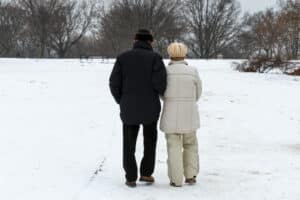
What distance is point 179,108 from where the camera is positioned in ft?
22.2

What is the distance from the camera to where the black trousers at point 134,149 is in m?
6.80

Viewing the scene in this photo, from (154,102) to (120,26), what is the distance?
5795cm

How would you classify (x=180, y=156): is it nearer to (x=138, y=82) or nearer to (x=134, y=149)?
(x=134, y=149)

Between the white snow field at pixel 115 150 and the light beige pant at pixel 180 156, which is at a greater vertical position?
the light beige pant at pixel 180 156

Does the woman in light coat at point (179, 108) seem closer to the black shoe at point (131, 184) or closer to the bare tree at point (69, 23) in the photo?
the black shoe at point (131, 184)

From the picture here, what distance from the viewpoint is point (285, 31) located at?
→ 4309 centimetres

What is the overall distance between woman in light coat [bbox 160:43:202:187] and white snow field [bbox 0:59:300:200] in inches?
13.7

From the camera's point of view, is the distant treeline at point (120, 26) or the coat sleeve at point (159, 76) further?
the distant treeline at point (120, 26)

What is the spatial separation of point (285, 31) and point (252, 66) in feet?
36.6

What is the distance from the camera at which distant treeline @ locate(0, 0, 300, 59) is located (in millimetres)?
65562

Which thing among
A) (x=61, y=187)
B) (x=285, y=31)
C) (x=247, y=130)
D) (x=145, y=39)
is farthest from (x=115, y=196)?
(x=285, y=31)

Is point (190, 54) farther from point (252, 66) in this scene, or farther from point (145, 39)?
point (145, 39)

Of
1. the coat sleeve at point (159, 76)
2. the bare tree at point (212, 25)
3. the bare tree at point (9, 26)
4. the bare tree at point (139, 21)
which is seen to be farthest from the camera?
the bare tree at point (212, 25)

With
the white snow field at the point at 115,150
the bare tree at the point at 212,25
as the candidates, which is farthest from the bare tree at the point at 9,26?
the white snow field at the point at 115,150
